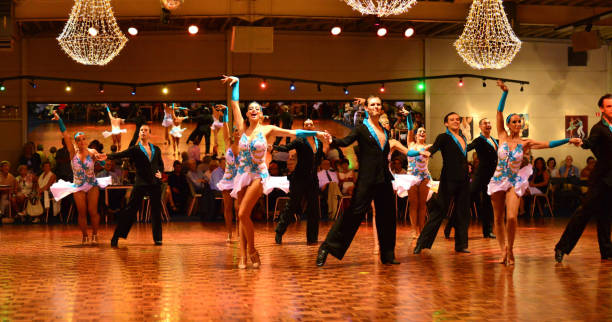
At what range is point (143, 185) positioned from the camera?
373 inches

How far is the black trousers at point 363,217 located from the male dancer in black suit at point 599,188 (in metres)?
1.78

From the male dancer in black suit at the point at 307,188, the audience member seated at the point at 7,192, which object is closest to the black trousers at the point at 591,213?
the male dancer in black suit at the point at 307,188

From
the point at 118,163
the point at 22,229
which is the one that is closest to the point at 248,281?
the point at 22,229

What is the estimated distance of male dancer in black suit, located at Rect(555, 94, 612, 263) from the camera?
7223mm

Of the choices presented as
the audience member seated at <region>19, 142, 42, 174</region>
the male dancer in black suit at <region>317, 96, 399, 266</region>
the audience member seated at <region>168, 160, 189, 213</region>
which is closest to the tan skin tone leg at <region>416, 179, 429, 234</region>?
the male dancer in black suit at <region>317, 96, 399, 266</region>

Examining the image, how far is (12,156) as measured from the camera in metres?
17.3

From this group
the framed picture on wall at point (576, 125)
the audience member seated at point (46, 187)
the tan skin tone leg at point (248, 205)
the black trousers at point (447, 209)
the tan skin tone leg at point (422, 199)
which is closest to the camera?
the tan skin tone leg at point (248, 205)

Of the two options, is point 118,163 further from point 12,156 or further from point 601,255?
point 601,255

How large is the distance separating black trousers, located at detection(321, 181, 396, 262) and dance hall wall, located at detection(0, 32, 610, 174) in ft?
36.2

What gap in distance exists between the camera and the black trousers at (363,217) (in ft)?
22.6

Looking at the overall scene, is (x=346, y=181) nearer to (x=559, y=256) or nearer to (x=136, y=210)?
(x=136, y=210)

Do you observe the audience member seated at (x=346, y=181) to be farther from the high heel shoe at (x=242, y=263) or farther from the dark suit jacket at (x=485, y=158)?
the high heel shoe at (x=242, y=263)

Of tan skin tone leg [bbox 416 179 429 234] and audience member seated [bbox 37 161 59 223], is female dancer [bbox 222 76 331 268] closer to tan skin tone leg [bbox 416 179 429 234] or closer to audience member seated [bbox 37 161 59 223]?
tan skin tone leg [bbox 416 179 429 234]

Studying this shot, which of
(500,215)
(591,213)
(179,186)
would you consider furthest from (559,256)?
(179,186)
